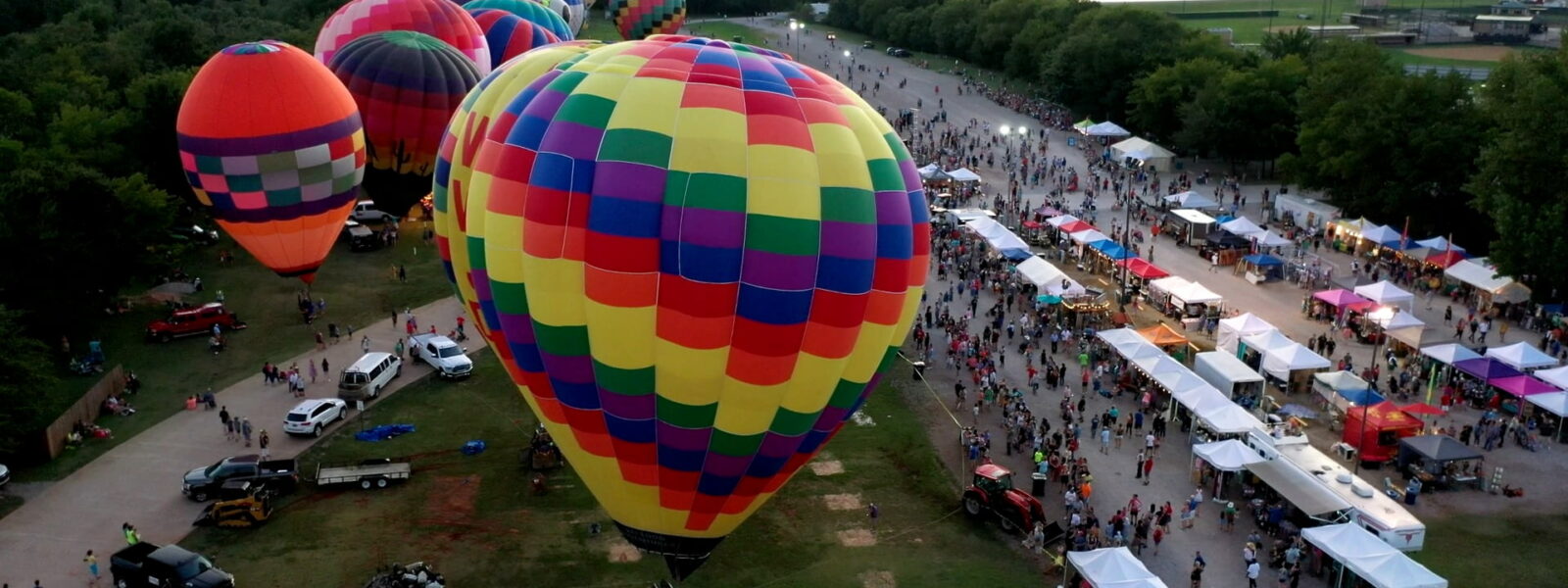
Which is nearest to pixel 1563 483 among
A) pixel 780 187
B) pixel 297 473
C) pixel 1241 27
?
pixel 780 187

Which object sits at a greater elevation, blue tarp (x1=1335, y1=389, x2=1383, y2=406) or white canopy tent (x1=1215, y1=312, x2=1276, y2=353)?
white canopy tent (x1=1215, y1=312, x2=1276, y2=353)

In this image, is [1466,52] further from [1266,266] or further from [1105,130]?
[1266,266]

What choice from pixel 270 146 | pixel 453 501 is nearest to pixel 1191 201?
pixel 453 501

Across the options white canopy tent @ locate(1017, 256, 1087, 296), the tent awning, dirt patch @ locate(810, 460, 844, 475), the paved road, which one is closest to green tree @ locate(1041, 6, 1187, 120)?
white canopy tent @ locate(1017, 256, 1087, 296)

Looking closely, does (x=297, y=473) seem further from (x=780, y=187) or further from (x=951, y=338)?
(x=951, y=338)

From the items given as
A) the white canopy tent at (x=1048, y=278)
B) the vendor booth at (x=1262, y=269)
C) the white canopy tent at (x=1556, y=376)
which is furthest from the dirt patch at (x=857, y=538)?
the vendor booth at (x=1262, y=269)

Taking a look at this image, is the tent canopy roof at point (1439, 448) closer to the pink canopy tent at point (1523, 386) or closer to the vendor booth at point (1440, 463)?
the vendor booth at point (1440, 463)

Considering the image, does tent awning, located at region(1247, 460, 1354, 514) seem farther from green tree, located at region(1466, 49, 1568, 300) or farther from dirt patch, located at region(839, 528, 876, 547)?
green tree, located at region(1466, 49, 1568, 300)
